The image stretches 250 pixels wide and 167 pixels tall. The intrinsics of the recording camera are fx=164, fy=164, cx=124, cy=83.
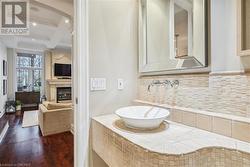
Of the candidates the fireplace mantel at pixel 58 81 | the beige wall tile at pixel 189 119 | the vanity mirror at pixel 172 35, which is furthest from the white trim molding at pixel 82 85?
the fireplace mantel at pixel 58 81

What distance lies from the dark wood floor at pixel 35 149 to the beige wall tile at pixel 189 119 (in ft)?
5.97

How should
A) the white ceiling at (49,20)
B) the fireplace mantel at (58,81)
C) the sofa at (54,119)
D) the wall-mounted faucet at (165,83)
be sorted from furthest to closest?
the fireplace mantel at (58,81) < the sofa at (54,119) < the white ceiling at (49,20) < the wall-mounted faucet at (165,83)

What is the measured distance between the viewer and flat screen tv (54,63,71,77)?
7055 mm

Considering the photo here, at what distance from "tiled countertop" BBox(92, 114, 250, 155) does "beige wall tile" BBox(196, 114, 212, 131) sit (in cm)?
3

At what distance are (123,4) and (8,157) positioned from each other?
2693 mm

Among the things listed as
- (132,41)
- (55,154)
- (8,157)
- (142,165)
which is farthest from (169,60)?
(8,157)

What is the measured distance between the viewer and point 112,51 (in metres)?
1.63

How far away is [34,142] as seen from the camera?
305 centimetres

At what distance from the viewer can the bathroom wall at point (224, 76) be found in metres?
0.96

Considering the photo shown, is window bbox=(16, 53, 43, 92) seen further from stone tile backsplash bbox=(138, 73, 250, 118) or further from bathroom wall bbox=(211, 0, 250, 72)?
bathroom wall bbox=(211, 0, 250, 72)

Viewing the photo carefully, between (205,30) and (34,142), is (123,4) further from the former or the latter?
(34,142)

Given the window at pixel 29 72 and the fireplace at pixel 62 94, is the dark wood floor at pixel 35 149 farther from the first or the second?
the window at pixel 29 72

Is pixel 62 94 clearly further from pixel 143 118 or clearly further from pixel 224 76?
pixel 224 76

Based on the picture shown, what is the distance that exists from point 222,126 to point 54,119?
11.0ft
